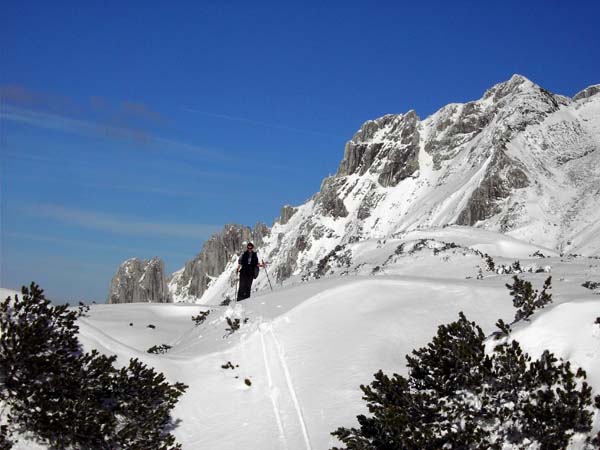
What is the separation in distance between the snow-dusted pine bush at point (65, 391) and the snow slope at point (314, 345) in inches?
37.3

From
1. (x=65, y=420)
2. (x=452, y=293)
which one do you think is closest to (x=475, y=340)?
(x=452, y=293)

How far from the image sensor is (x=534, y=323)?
8586 millimetres

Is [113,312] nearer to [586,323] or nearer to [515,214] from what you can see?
[586,323]

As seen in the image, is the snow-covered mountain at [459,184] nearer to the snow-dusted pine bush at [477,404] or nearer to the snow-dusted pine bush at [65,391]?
the snow-dusted pine bush at [477,404]

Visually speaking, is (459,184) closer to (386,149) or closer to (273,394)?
(386,149)

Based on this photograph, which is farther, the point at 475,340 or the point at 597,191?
the point at 597,191

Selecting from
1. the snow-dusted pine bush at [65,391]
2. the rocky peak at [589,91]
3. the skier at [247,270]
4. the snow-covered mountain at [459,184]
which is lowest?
the snow-dusted pine bush at [65,391]

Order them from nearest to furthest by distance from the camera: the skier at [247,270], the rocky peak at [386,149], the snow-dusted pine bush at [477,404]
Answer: the snow-dusted pine bush at [477,404], the skier at [247,270], the rocky peak at [386,149]

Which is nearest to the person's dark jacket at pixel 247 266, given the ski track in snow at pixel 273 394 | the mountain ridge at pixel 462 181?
the ski track in snow at pixel 273 394

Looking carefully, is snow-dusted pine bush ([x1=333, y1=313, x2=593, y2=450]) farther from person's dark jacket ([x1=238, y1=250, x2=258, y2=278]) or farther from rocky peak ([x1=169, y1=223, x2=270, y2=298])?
rocky peak ([x1=169, y1=223, x2=270, y2=298])

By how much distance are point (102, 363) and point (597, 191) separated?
70.5 meters

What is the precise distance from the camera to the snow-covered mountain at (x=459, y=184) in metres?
67.1

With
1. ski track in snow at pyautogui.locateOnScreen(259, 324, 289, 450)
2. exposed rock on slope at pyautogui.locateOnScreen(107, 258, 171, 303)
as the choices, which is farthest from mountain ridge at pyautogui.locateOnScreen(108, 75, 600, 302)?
ski track in snow at pyautogui.locateOnScreen(259, 324, 289, 450)

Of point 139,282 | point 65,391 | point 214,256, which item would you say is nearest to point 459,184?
point 65,391
